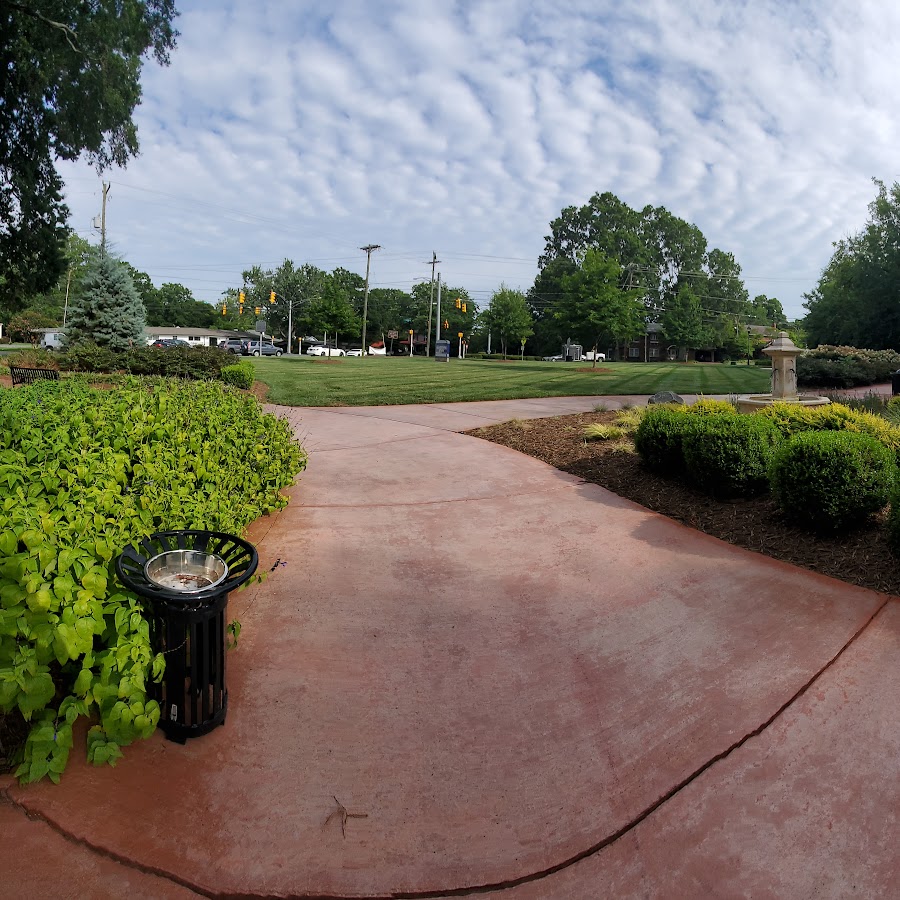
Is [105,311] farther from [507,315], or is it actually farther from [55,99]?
[507,315]

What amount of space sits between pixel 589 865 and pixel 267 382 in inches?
724

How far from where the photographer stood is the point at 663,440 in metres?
6.38

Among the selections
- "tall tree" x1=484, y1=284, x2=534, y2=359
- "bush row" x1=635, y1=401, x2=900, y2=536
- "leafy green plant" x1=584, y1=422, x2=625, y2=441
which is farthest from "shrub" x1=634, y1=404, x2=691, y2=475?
"tall tree" x1=484, y1=284, x2=534, y2=359

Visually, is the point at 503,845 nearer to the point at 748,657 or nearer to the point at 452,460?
the point at 748,657

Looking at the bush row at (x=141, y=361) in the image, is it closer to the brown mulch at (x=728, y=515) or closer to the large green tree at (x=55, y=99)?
the large green tree at (x=55, y=99)

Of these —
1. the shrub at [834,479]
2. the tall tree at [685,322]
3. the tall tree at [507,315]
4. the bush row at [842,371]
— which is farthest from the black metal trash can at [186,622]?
the tall tree at [685,322]

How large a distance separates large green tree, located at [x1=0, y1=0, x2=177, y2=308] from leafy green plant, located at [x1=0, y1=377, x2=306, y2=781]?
14.2 metres

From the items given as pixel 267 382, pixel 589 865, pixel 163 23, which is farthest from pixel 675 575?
pixel 163 23

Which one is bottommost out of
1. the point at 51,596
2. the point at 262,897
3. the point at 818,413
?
the point at 262,897

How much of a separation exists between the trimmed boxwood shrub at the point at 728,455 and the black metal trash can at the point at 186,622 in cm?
443

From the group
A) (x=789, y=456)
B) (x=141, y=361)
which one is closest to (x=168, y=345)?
(x=141, y=361)

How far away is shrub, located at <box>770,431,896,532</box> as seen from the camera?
463 centimetres

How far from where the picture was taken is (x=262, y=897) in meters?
1.87

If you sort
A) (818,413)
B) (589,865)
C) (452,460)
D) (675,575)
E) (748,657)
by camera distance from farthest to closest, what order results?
(452,460), (818,413), (675,575), (748,657), (589,865)
